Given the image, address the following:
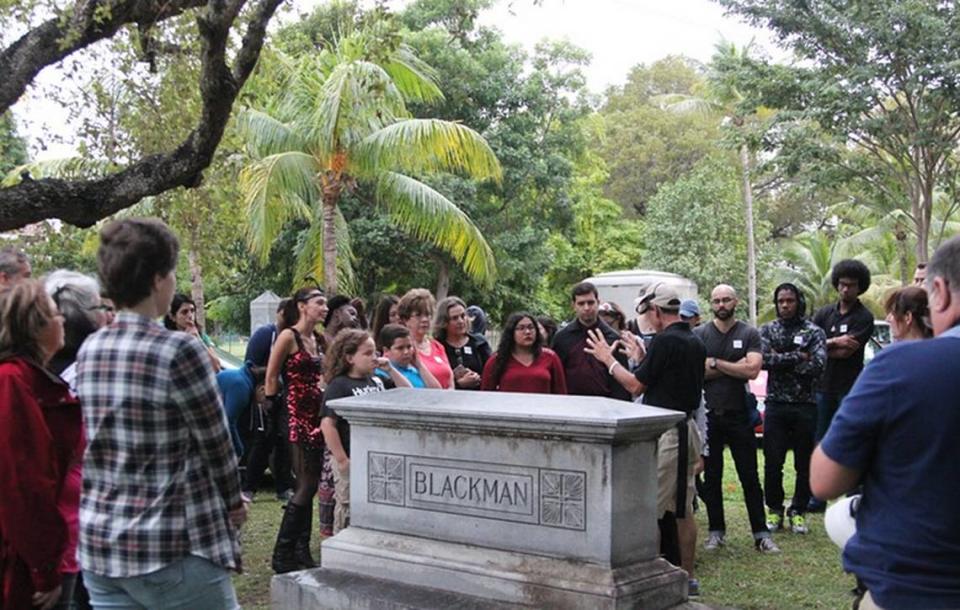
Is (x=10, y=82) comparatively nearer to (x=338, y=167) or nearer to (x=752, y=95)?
(x=338, y=167)

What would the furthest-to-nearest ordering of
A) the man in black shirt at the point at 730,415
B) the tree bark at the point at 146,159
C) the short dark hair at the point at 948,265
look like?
the man in black shirt at the point at 730,415 → the tree bark at the point at 146,159 → the short dark hair at the point at 948,265

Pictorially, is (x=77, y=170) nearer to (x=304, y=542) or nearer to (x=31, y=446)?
(x=304, y=542)

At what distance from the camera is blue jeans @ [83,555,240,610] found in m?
3.08

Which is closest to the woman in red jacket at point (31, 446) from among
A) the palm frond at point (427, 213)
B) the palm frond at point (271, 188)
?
the palm frond at point (271, 188)

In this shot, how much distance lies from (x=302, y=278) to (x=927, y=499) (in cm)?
1921

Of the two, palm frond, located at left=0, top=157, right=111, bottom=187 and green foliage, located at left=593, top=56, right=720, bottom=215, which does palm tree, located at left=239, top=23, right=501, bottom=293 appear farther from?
green foliage, located at left=593, top=56, right=720, bottom=215

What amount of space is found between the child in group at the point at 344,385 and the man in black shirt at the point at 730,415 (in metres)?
2.67

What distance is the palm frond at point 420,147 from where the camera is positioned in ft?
55.8

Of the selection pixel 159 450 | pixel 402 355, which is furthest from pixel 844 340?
pixel 159 450

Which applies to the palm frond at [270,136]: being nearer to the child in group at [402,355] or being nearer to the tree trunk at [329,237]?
the tree trunk at [329,237]

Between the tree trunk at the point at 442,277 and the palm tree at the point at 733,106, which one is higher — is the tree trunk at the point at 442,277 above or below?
below

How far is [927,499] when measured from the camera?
2717 mm

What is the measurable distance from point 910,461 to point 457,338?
548 centimetres

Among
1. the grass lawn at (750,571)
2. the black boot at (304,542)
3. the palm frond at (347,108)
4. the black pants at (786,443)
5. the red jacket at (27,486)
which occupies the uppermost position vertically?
the palm frond at (347,108)
